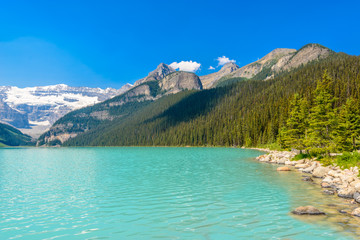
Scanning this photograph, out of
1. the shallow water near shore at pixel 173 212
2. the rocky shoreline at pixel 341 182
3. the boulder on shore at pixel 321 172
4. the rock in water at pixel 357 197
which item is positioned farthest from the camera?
the boulder on shore at pixel 321 172

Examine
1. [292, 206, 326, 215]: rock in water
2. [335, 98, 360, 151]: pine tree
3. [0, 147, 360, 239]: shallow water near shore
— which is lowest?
[0, 147, 360, 239]: shallow water near shore

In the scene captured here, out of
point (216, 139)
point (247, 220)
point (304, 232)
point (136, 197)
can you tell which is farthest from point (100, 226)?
point (216, 139)

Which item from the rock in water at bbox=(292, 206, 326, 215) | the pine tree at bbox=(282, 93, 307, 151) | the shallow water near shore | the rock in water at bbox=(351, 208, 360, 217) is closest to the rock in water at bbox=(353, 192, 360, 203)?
the shallow water near shore

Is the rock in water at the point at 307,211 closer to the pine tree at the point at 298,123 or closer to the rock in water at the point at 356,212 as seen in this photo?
the rock in water at the point at 356,212

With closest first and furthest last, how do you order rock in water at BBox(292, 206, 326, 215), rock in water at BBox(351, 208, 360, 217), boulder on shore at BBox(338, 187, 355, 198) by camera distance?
rock in water at BBox(351, 208, 360, 217) → rock in water at BBox(292, 206, 326, 215) → boulder on shore at BBox(338, 187, 355, 198)

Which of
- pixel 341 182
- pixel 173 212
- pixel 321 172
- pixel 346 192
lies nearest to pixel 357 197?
pixel 346 192

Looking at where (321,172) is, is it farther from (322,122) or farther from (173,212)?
(173,212)

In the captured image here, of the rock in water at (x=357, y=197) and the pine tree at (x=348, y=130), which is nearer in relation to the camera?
the rock in water at (x=357, y=197)

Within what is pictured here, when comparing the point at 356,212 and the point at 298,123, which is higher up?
the point at 298,123

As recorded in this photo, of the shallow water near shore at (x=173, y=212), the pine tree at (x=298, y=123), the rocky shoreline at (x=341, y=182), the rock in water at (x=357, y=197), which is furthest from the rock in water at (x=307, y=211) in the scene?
the pine tree at (x=298, y=123)

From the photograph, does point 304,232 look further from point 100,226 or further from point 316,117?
point 316,117

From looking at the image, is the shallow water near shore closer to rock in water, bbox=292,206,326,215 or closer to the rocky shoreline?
Result: rock in water, bbox=292,206,326,215

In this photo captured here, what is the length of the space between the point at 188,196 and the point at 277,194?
27.3ft

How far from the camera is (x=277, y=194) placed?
22.3 m
